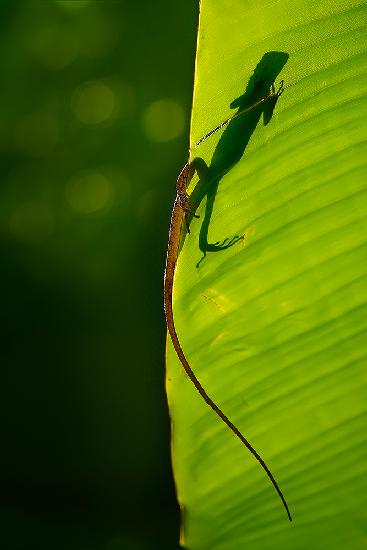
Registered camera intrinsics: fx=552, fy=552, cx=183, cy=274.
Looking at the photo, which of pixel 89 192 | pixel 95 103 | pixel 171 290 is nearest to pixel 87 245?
pixel 89 192

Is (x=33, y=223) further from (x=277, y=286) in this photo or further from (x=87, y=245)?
(x=277, y=286)

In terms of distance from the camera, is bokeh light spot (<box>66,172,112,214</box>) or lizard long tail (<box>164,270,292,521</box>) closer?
lizard long tail (<box>164,270,292,521</box>)

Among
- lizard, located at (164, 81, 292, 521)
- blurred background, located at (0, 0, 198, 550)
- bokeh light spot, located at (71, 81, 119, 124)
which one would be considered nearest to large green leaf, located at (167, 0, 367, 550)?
lizard, located at (164, 81, 292, 521)

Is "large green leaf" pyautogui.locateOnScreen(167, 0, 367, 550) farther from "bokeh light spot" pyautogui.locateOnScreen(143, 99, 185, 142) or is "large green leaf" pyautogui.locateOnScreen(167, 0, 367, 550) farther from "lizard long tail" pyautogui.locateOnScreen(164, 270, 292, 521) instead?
"bokeh light spot" pyautogui.locateOnScreen(143, 99, 185, 142)

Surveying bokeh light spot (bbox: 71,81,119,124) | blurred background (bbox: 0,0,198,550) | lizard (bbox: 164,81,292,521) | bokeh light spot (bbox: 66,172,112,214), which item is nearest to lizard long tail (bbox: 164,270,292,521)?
lizard (bbox: 164,81,292,521)

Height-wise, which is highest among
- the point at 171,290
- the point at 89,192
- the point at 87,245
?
the point at 171,290

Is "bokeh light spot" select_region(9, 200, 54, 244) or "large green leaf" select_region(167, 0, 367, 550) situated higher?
"large green leaf" select_region(167, 0, 367, 550)

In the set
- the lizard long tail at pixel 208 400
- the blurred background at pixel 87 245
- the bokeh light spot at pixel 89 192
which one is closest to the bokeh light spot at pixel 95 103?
the blurred background at pixel 87 245

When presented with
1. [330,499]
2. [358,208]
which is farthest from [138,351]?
[358,208]
